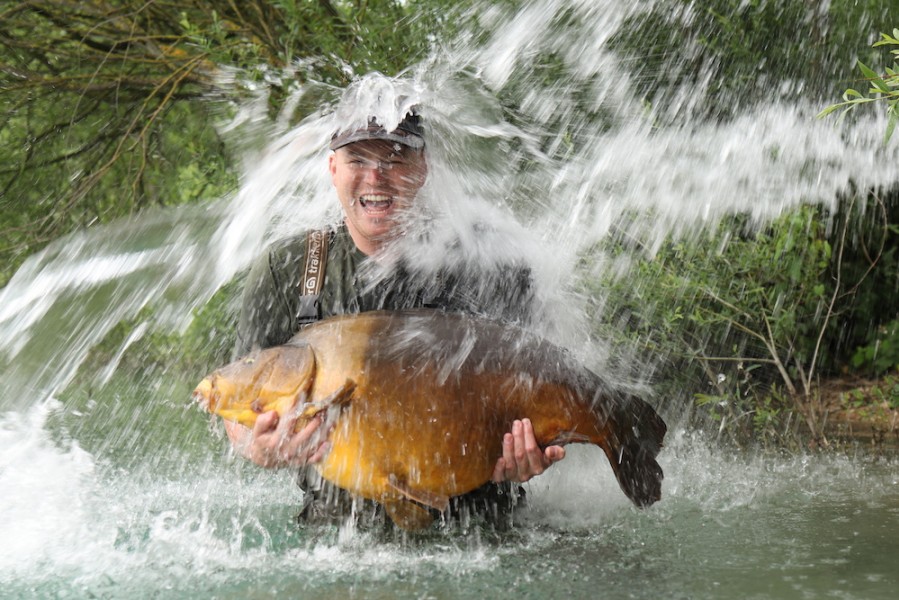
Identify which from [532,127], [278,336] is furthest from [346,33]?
[278,336]

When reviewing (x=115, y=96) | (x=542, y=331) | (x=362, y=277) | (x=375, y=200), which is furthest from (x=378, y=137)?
(x=115, y=96)

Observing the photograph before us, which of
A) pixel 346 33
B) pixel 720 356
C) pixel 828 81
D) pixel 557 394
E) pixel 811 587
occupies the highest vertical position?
pixel 346 33

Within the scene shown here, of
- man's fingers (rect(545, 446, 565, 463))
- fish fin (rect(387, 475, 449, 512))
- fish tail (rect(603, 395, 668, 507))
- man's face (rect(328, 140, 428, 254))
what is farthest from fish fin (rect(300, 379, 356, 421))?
man's face (rect(328, 140, 428, 254))

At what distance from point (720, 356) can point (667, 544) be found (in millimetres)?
3217

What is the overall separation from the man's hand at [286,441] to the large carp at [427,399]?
0.10 ft

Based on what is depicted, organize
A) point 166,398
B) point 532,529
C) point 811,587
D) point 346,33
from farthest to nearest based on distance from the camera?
point 166,398
point 346,33
point 532,529
point 811,587

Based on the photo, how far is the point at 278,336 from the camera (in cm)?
330

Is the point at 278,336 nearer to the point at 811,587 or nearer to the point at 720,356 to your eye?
the point at 811,587

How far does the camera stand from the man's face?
10.9 feet

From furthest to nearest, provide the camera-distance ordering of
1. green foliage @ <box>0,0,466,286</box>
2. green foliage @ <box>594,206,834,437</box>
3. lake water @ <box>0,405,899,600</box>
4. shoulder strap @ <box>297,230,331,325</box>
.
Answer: green foliage @ <box>0,0,466,286</box>, green foliage @ <box>594,206,834,437</box>, shoulder strap @ <box>297,230,331,325</box>, lake water @ <box>0,405,899,600</box>

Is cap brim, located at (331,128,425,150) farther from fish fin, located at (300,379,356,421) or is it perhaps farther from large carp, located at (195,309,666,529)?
fish fin, located at (300,379,356,421)

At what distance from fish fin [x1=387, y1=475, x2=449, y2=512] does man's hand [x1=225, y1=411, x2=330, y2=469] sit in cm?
21

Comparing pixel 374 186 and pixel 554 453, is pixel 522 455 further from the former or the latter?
pixel 374 186

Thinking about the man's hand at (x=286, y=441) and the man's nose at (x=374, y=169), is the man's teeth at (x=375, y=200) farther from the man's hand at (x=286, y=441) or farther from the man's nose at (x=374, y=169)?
the man's hand at (x=286, y=441)
